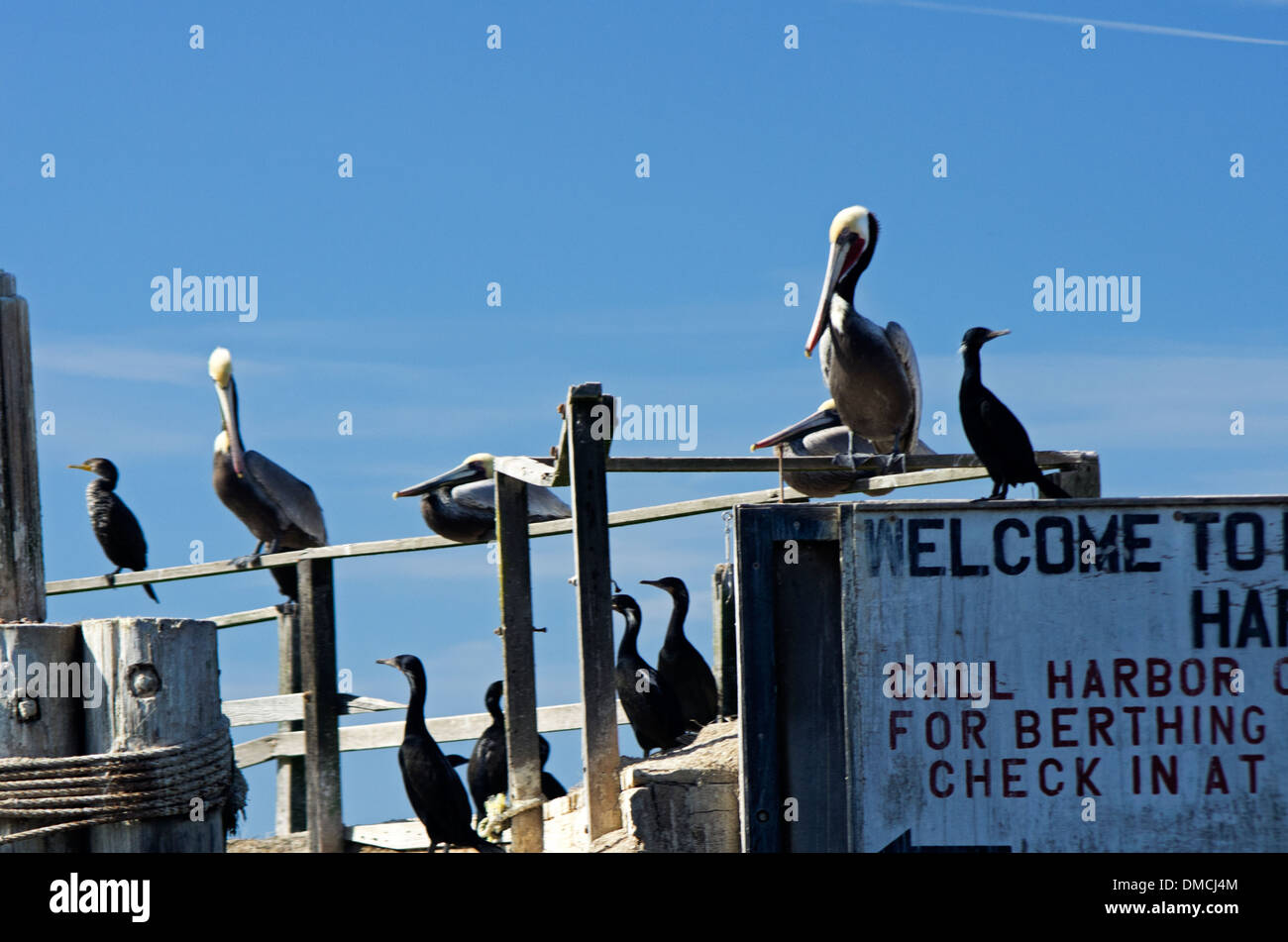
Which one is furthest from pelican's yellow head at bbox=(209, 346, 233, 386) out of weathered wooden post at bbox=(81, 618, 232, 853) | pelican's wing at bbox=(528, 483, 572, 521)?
weathered wooden post at bbox=(81, 618, 232, 853)

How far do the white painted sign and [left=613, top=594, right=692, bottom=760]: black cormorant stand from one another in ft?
17.5

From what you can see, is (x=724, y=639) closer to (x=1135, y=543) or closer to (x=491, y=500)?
(x=491, y=500)

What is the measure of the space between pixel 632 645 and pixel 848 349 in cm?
238

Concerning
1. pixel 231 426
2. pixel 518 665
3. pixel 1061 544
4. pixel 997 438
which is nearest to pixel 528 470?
pixel 518 665

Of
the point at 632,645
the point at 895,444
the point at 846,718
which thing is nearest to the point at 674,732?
the point at 632,645

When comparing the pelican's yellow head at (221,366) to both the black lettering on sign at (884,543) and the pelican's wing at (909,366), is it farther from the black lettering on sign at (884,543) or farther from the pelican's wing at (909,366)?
the black lettering on sign at (884,543)

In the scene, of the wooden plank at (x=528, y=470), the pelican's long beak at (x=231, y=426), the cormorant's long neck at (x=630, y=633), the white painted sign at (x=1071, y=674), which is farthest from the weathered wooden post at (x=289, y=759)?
the white painted sign at (x=1071, y=674)

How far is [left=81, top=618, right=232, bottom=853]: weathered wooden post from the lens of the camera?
414 centimetres

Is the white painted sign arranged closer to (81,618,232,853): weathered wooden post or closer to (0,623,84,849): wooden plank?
(81,618,232,853): weathered wooden post

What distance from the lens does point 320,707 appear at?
965 centimetres
